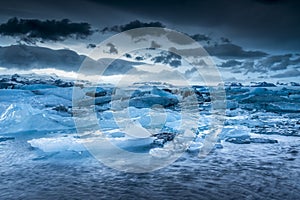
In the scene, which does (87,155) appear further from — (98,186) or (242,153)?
(242,153)

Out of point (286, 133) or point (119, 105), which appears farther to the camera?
point (119, 105)

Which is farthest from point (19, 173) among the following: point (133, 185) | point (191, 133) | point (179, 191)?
point (191, 133)

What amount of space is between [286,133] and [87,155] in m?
6.36

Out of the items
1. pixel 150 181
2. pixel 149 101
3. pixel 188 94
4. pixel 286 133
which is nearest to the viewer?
pixel 150 181

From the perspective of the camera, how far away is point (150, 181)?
512 centimetres

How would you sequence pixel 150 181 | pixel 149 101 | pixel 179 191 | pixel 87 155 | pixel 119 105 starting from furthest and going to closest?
pixel 149 101 → pixel 119 105 → pixel 87 155 → pixel 150 181 → pixel 179 191

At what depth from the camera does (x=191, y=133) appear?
9.20 meters

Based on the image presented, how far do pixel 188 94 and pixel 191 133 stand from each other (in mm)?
15699

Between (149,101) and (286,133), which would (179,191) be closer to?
(286,133)

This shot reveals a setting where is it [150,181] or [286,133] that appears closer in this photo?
[150,181]

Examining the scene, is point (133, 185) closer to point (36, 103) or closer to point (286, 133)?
point (286, 133)

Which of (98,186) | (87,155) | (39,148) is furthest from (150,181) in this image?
(39,148)

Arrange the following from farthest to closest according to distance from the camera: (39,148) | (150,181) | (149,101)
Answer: (149,101) → (39,148) → (150,181)

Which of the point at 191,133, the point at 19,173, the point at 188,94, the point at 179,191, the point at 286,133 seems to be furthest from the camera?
the point at 188,94
